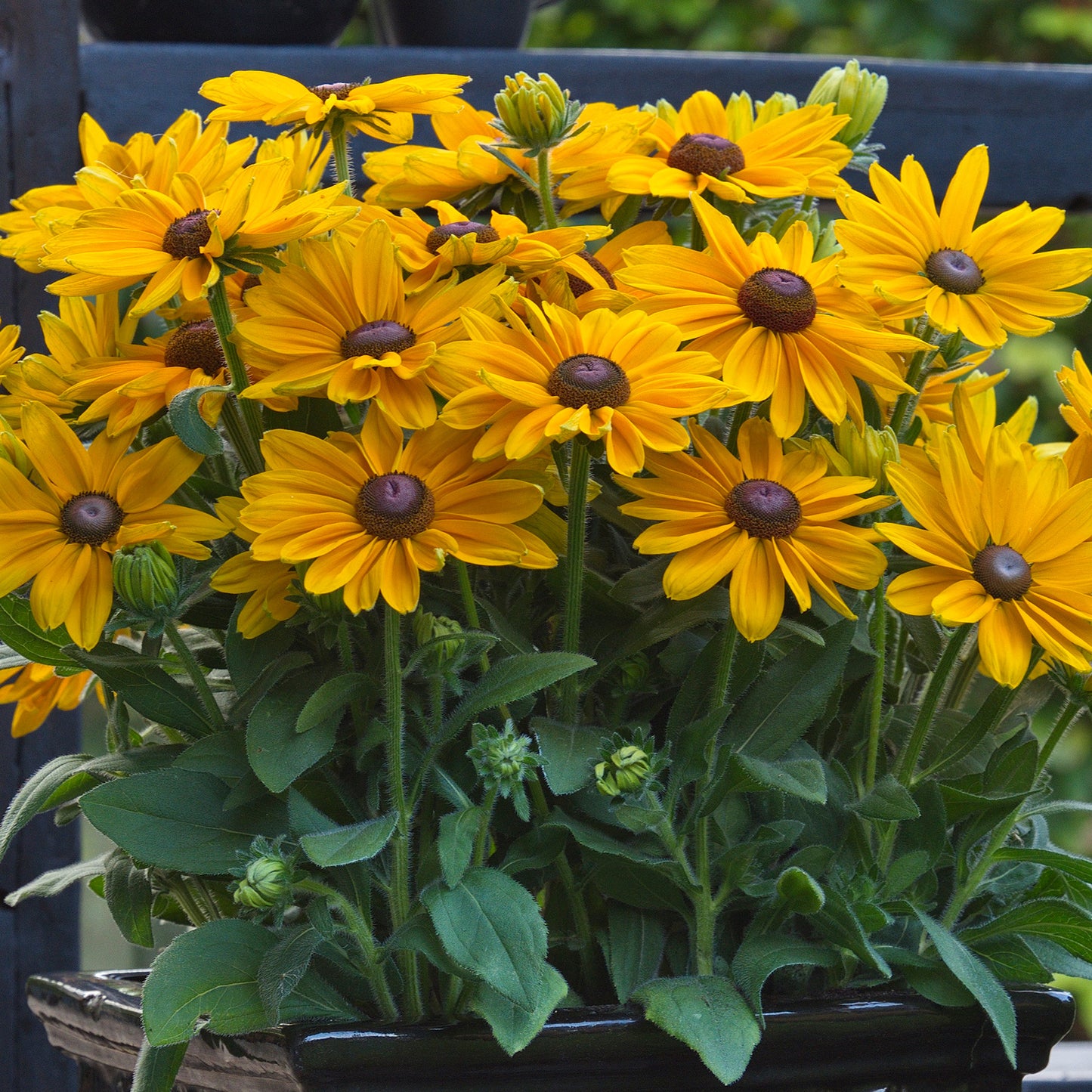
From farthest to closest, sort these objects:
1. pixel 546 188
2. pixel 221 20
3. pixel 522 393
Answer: pixel 221 20 < pixel 546 188 < pixel 522 393

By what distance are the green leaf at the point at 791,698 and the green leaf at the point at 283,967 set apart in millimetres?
144

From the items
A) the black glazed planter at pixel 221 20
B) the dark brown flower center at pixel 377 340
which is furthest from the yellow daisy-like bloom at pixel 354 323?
the black glazed planter at pixel 221 20

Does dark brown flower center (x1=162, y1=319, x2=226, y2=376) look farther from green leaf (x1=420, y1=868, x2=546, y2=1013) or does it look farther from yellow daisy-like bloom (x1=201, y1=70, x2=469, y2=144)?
green leaf (x1=420, y1=868, x2=546, y2=1013)

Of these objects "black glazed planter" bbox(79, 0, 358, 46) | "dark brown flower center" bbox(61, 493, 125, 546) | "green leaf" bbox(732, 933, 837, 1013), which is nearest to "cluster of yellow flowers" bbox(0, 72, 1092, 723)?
"dark brown flower center" bbox(61, 493, 125, 546)

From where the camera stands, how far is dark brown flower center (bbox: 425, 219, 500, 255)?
0.42m

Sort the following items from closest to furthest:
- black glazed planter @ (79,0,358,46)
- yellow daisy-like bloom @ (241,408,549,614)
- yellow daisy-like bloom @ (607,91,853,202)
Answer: yellow daisy-like bloom @ (241,408,549,614), yellow daisy-like bloom @ (607,91,853,202), black glazed planter @ (79,0,358,46)

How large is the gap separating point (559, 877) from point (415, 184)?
0.26 meters

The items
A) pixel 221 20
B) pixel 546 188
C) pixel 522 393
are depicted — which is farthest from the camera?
pixel 221 20

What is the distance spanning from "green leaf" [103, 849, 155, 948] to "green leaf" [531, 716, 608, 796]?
6.6 inches

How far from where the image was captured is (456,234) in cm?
43

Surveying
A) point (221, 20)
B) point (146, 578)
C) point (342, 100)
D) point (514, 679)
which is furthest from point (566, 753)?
point (221, 20)

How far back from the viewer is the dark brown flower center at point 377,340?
15.5 inches

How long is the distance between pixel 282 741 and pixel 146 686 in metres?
0.07

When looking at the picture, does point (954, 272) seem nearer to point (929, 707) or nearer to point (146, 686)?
point (929, 707)
